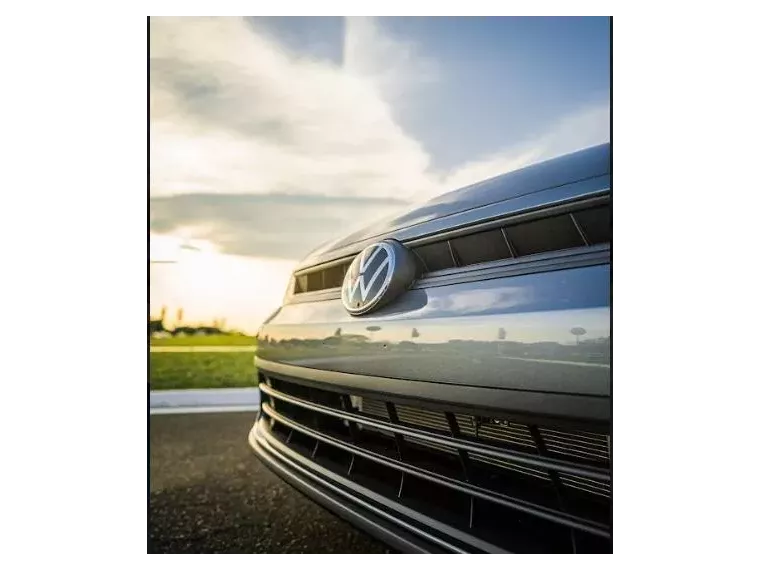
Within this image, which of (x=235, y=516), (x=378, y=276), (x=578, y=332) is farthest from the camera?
(x=235, y=516)

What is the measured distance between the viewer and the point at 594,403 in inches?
37.5

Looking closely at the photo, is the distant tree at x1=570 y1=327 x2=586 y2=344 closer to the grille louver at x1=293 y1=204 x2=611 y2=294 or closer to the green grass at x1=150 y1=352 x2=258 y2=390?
the grille louver at x1=293 y1=204 x2=611 y2=294

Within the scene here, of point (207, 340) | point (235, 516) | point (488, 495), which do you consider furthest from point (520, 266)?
point (235, 516)

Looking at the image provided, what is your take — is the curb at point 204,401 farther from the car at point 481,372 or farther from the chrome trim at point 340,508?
the car at point 481,372

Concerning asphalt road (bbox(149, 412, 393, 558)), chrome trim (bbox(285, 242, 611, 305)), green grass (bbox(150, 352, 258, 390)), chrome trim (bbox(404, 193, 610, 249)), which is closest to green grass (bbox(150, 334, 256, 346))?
green grass (bbox(150, 352, 258, 390))

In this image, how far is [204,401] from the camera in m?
2.49

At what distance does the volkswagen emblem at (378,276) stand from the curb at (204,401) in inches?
28.6

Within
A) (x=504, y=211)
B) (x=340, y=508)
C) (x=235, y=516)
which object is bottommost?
(x=235, y=516)

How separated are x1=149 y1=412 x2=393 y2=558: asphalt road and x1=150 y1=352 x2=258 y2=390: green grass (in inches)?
5.9

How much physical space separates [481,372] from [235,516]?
997 mm

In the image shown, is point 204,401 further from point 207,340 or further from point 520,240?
point 520,240
